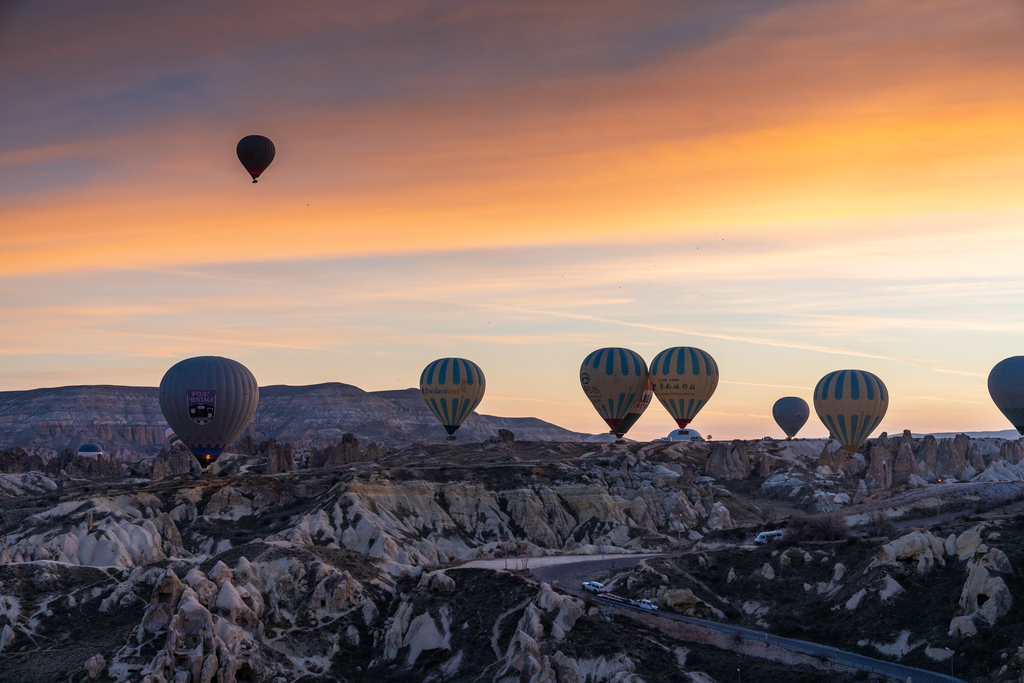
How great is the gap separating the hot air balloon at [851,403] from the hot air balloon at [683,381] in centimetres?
1599

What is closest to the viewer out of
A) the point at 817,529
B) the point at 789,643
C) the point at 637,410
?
the point at 789,643

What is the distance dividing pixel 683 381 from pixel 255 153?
6805 cm

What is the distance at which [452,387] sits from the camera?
557 feet

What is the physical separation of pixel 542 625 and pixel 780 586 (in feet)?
66.8

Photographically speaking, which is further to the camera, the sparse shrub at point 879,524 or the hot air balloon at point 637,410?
the hot air balloon at point 637,410

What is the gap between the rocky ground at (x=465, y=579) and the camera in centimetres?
7294

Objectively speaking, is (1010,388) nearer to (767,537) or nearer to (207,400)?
(767,537)

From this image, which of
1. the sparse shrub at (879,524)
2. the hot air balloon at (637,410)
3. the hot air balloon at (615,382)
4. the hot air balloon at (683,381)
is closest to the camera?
the sparse shrub at (879,524)

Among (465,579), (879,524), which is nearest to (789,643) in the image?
(879,524)

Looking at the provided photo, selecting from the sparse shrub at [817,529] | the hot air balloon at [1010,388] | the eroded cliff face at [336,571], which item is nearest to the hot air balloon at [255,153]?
the eroded cliff face at [336,571]

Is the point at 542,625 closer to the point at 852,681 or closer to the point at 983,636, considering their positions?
the point at 852,681

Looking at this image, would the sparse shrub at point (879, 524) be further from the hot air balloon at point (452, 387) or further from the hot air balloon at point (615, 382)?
the hot air balloon at point (452, 387)

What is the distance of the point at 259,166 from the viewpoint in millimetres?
A: 127375

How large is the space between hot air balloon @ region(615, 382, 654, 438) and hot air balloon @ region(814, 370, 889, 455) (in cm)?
2478
